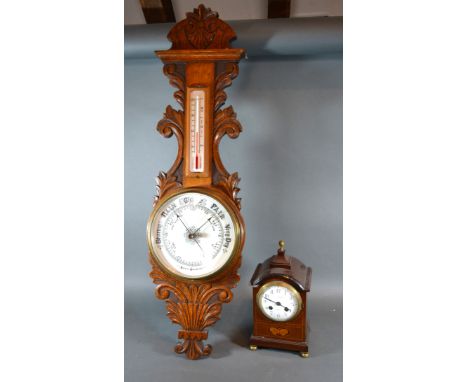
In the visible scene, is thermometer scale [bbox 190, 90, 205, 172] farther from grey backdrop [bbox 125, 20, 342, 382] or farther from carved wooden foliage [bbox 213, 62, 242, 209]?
→ grey backdrop [bbox 125, 20, 342, 382]

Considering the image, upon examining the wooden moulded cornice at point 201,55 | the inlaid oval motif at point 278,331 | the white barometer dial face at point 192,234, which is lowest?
the inlaid oval motif at point 278,331

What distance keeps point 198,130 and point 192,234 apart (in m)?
0.40

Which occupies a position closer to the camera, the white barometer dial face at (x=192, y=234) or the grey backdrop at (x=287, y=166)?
the white barometer dial face at (x=192, y=234)

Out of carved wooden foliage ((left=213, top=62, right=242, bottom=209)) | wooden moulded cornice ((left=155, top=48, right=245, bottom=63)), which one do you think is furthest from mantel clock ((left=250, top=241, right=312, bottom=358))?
wooden moulded cornice ((left=155, top=48, right=245, bottom=63))

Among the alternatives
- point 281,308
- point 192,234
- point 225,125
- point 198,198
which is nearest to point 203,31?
point 225,125

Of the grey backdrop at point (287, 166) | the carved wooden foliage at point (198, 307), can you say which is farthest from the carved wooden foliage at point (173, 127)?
the grey backdrop at point (287, 166)

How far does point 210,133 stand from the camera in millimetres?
1515

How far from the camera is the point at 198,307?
150 cm

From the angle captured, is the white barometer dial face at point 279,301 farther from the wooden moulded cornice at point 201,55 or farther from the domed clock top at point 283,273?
the wooden moulded cornice at point 201,55

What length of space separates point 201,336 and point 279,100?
1.26 metres

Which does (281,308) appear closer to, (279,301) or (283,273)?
(279,301)

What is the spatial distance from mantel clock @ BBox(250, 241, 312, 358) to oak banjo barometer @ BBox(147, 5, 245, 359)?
127 mm

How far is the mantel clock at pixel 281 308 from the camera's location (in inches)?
58.2

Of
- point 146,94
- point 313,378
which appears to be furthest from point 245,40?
point 313,378
